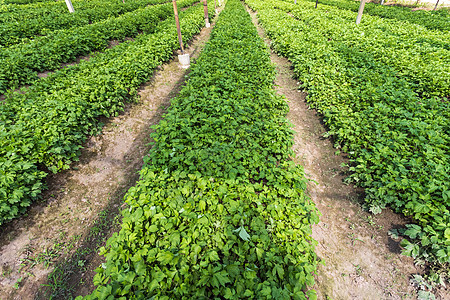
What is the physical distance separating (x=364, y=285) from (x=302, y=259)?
1.27m

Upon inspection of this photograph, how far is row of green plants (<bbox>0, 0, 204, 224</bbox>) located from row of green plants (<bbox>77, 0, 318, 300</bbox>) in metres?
1.89

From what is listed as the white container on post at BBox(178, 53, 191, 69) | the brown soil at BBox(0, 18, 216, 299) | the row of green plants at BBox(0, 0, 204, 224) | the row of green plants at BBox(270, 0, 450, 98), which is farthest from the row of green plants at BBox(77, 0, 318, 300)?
the white container on post at BBox(178, 53, 191, 69)

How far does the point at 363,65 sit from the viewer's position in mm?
6559

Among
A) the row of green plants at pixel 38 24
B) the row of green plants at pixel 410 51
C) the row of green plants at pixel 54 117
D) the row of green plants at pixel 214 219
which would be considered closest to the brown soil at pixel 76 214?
the row of green plants at pixel 54 117

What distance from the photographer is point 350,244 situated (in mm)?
3008

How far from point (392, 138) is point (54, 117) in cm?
730

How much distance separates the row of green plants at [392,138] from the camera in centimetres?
271

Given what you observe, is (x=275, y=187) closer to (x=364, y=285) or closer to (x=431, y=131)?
(x=364, y=285)

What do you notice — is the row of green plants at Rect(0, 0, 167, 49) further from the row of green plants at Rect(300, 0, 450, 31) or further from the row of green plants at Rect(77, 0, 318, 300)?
the row of green plants at Rect(300, 0, 450, 31)

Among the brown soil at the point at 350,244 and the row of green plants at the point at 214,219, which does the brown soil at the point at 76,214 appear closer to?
the row of green plants at the point at 214,219

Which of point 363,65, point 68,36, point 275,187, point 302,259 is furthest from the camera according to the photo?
point 68,36

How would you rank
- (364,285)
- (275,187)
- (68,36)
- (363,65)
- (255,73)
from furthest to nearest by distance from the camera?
(68,36), (363,65), (255,73), (275,187), (364,285)

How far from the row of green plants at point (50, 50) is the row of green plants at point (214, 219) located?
5678mm

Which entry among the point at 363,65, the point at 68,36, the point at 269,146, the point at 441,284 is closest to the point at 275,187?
the point at 269,146
